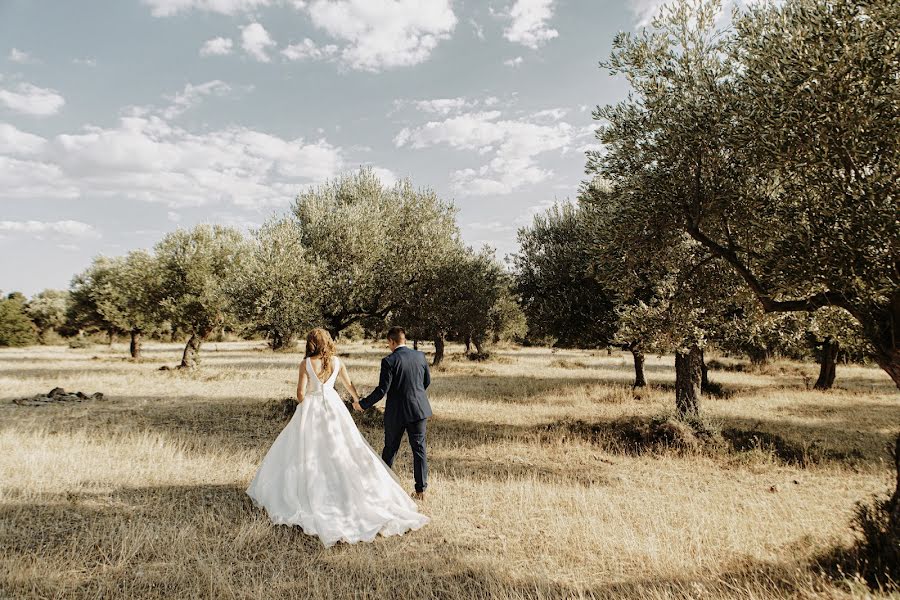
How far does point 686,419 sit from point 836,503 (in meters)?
5.62

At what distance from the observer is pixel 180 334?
101 feet

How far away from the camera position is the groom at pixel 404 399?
28.1ft

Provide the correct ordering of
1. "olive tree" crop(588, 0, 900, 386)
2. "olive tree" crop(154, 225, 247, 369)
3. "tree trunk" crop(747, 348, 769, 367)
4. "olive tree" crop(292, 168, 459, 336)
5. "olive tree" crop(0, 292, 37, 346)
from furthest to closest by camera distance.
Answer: "olive tree" crop(0, 292, 37, 346)
"tree trunk" crop(747, 348, 769, 367)
"olive tree" crop(154, 225, 247, 369)
"olive tree" crop(292, 168, 459, 336)
"olive tree" crop(588, 0, 900, 386)

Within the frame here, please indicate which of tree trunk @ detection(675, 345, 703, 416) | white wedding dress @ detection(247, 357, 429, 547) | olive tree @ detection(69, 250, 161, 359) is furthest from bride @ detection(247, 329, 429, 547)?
olive tree @ detection(69, 250, 161, 359)

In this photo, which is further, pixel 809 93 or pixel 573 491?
pixel 573 491

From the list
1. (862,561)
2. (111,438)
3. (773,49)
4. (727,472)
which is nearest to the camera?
(862,561)

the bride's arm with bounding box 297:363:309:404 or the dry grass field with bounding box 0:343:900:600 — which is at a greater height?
the bride's arm with bounding box 297:363:309:404

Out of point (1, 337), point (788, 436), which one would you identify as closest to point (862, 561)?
point (788, 436)

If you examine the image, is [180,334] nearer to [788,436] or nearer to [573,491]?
[573,491]

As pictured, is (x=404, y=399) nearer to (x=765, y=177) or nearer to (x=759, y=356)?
(x=765, y=177)

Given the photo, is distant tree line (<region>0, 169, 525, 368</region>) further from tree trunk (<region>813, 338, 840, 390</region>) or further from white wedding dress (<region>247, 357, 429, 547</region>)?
tree trunk (<region>813, 338, 840, 390</region>)

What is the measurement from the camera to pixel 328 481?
7.82 meters

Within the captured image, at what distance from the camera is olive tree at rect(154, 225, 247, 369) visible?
2892 cm

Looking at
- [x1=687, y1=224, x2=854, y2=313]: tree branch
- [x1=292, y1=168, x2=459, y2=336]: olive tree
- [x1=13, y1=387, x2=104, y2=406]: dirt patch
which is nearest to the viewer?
[x1=687, y1=224, x2=854, y2=313]: tree branch
